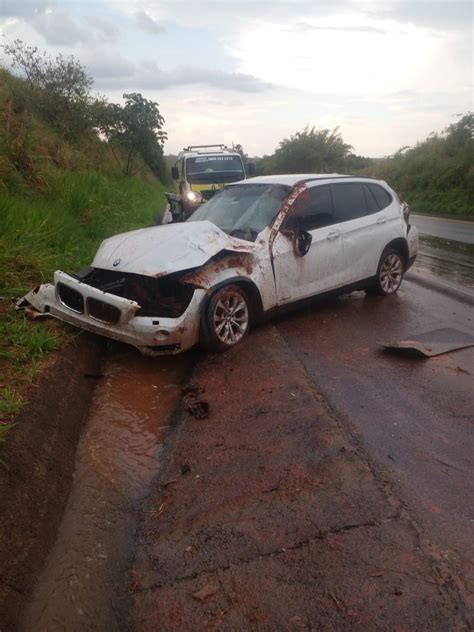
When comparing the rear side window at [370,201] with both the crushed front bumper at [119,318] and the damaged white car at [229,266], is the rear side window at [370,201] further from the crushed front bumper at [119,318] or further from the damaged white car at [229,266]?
the crushed front bumper at [119,318]

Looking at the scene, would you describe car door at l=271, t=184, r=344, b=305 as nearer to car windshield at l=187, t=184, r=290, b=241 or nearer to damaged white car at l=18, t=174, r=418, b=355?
damaged white car at l=18, t=174, r=418, b=355

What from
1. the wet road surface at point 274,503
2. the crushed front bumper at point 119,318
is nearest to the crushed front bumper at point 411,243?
the wet road surface at point 274,503

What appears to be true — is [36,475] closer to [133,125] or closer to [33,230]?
[33,230]

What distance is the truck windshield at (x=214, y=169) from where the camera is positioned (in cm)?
1579

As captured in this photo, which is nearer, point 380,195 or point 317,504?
point 317,504

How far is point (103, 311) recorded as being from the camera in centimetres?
511

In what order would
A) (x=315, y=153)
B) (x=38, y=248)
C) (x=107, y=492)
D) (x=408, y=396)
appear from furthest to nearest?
(x=315, y=153), (x=38, y=248), (x=408, y=396), (x=107, y=492)

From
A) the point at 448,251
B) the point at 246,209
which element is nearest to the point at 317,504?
the point at 246,209

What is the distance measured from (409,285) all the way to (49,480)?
22.7ft

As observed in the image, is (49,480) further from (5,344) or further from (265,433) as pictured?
(5,344)

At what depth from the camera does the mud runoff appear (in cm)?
263

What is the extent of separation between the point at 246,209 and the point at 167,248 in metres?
1.48

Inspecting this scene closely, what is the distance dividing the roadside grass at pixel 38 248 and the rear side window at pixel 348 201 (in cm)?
362

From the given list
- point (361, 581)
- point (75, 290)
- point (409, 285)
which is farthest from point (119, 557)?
point (409, 285)
